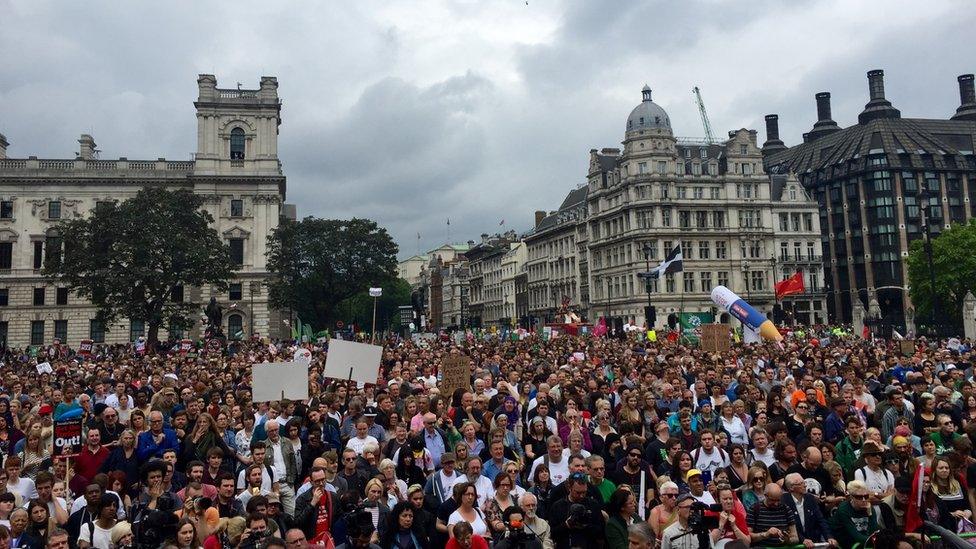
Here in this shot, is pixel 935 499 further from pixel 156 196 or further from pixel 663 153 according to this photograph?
pixel 663 153

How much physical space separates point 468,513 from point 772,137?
11180 cm

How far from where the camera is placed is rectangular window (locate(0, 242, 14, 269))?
6712 cm

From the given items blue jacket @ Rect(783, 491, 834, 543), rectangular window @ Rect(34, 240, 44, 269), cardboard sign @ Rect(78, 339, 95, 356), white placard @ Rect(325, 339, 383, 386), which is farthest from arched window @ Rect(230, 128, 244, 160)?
blue jacket @ Rect(783, 491, 834, 543)

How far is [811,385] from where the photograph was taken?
1279 cm

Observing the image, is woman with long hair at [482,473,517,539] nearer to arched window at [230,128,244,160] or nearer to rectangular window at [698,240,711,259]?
arched window at [230,128,244,160]

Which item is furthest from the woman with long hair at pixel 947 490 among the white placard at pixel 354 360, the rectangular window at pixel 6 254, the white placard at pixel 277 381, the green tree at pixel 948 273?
the rectangular window at pixel 6 254

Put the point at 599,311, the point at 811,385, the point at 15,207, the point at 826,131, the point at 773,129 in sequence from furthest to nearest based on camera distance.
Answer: the point at 773,129 < the point at 826,131 < the point at 599,311 < the point at 15,207 < the point at 811,385

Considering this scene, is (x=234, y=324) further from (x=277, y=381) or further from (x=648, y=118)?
(x=277, y=381)

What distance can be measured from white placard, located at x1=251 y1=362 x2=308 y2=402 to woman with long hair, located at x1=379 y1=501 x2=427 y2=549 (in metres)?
5.65

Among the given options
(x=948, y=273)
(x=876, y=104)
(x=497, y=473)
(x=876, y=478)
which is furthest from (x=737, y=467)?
(x=876, y=104)

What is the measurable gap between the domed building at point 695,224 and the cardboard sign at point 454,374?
6001 centimetres

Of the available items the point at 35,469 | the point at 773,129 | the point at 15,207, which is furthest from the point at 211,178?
the point at 773,129

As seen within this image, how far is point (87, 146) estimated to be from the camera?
74750 mm

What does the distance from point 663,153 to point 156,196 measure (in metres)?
47.6
